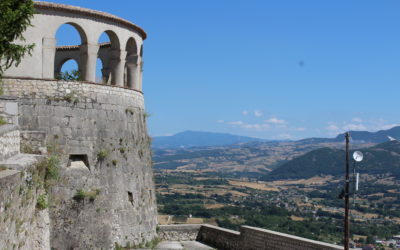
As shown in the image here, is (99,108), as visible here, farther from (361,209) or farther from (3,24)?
(361,209)

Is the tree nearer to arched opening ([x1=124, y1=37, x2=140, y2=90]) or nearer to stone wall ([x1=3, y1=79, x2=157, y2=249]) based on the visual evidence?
stone wall ([x1=3, y1=79, x2=157, y2=249])

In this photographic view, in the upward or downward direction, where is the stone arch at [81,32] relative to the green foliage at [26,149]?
upward

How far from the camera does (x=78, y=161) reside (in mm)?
19734

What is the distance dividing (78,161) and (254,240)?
→ 25.4 feet

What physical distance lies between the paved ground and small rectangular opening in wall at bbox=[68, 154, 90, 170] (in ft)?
18.3

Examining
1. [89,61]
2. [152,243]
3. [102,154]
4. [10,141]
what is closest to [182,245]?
[152,243]

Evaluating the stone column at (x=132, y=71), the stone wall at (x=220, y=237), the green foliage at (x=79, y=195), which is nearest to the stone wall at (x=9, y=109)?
the green foliage at (x=79, y=195)

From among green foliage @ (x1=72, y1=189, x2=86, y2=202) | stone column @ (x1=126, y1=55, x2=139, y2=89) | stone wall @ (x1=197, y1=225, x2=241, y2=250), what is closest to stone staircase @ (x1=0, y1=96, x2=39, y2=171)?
green foliage @ (x1=72, y1=189, x2=86, y2=202)

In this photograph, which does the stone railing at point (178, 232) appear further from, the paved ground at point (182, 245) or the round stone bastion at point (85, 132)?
the round stone bastion at point (85, 132)

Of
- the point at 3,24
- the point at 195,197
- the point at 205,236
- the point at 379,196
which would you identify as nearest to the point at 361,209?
the point at 379,196

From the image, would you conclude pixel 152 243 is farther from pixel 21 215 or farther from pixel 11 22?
pixel 11 22

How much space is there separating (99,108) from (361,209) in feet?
454

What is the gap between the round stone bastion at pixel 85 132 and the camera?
18.8 metres

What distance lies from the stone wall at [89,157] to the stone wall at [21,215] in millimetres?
1723
